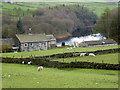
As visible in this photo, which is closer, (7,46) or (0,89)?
(0,89)

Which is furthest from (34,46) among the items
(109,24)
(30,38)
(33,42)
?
(109,24)

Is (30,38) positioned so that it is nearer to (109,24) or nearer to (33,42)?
(33,42)

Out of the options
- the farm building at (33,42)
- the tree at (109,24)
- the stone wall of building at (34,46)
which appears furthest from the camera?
the tree at (109,24)

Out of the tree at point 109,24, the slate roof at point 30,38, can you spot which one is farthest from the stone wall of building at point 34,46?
the tree at point 109,24

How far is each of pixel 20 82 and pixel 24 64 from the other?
1896 cm

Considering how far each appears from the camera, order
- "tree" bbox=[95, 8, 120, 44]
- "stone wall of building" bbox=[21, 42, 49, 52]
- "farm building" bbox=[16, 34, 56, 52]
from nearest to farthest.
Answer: "farm building" bbox=[16, 34, 56, 52] → "stone wall of building" bbox=[21, 42, 49, 52] → "tree" bbox=[95, 8, 120, 44]

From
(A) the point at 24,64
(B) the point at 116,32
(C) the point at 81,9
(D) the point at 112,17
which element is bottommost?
(A) the point at 24,64

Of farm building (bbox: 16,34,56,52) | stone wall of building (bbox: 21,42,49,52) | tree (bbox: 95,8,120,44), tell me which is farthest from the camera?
tree (bbox: 95,8,120,44)

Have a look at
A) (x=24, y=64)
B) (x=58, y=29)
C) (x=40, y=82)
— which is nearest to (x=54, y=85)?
(x=40, y=82)

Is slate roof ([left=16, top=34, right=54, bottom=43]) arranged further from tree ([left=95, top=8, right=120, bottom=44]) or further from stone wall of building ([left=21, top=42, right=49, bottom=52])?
tree ([left=95, top=8, right=120, bottom=44])

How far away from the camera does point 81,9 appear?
191 metres

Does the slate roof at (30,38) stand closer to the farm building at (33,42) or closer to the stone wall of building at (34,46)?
the farm building at (33,42)

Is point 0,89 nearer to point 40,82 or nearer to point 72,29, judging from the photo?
point 40,82

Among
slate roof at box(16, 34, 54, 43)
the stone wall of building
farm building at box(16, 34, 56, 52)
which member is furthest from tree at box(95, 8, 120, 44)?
the stone wall of building
